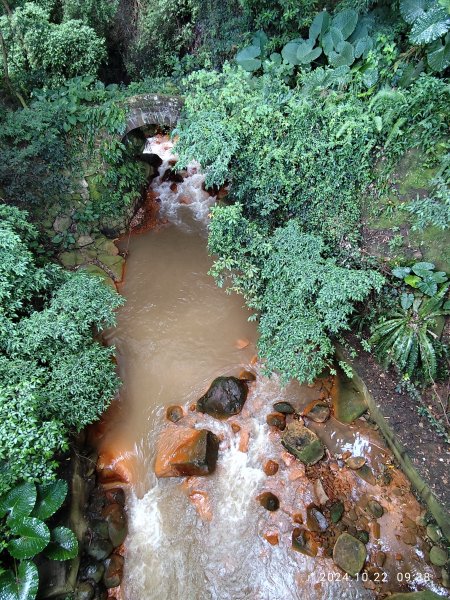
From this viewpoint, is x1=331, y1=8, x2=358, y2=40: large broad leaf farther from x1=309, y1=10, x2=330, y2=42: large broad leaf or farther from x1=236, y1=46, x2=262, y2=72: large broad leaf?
x1=236, y1=46, x2=262, y2=72: large broad leaf

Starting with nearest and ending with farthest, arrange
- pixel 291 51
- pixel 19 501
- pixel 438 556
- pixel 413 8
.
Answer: pixel 19 501
pixel 438 556
pixel 413 8
pixel 291 51

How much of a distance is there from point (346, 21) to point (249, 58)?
2052 millimetres

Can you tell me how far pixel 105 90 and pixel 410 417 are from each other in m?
10.2

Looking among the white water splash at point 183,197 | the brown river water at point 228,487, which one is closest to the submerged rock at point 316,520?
the brown river water at point 228,487

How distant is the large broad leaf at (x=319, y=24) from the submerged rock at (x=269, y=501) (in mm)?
8663

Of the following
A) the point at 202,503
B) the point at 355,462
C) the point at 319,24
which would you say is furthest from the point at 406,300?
the point at 319,24

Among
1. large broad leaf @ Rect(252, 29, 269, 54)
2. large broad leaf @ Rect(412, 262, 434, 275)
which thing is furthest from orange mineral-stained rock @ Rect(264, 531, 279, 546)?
large broad leaf @ Rect(252, 29, 269, 54)

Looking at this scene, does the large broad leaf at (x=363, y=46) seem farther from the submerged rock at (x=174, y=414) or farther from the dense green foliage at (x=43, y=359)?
the submerged rock at (x=174, y=414)

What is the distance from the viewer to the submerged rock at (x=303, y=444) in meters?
6.00

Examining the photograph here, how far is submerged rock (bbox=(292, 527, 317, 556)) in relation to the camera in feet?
17.1

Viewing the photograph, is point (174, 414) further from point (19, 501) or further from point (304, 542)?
point (304, 542)

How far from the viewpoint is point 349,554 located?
5066mm

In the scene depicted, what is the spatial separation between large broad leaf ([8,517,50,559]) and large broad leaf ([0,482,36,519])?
95mm

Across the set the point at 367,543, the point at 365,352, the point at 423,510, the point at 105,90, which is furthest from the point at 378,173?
the point at 105,90
